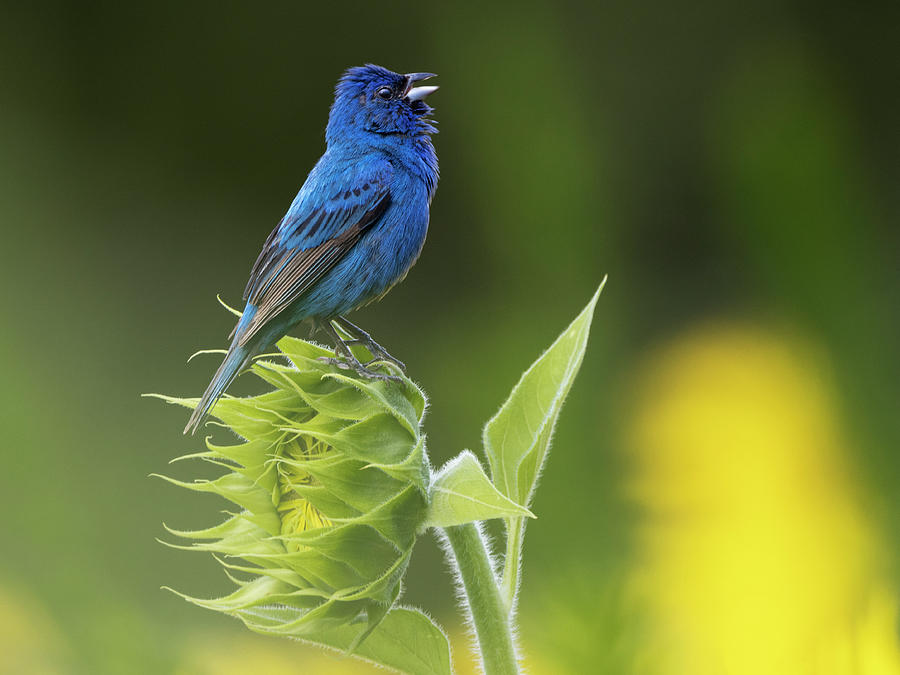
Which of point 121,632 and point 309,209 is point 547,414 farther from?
point 121,632

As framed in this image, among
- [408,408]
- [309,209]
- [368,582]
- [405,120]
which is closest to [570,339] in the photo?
[408,408]

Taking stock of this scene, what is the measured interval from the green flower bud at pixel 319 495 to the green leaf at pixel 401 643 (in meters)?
0.05

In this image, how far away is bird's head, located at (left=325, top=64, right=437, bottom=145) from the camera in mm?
2318

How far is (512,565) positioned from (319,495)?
0.39 meters

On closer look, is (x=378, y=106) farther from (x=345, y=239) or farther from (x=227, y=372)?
(x=227, y=372)

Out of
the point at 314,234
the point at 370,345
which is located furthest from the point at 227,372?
the point at 314,234

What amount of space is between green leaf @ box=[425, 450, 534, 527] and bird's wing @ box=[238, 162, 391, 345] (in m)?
0.54

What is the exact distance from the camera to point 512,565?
1.57 m

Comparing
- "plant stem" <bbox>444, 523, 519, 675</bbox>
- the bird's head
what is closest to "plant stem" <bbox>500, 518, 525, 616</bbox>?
"plant stem" <bbox>444, 523, 519, 675</bbox>

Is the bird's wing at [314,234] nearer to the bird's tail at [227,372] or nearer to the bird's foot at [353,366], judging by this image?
the bird's tail at [227,372]

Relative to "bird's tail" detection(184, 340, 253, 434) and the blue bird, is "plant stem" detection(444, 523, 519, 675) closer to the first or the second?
the blue bird

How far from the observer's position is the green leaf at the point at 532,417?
151cm

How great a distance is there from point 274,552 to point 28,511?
266 centimetres

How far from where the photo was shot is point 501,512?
1255 mm
